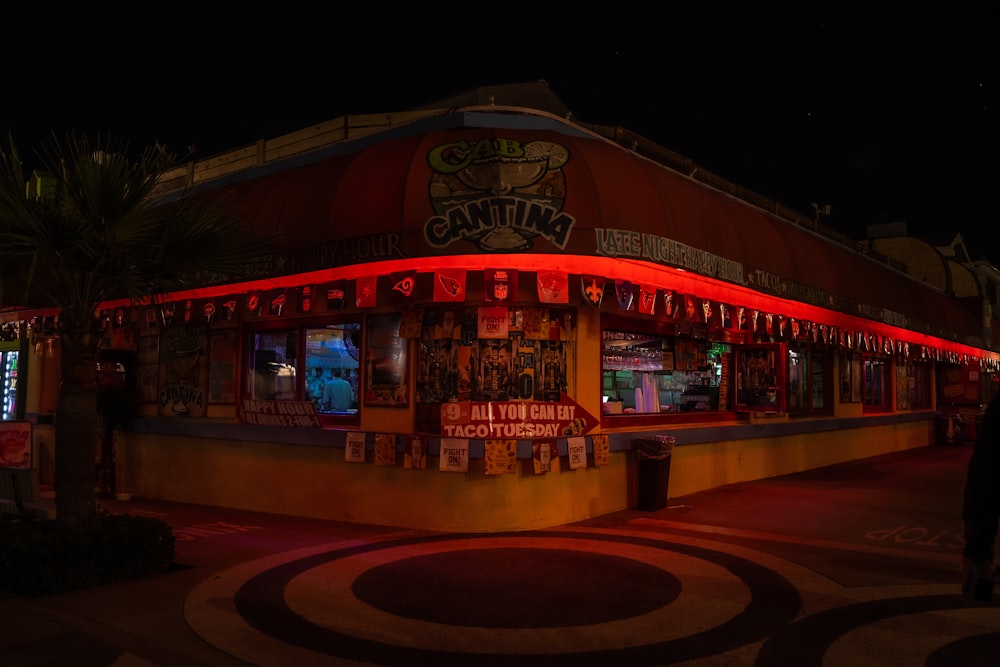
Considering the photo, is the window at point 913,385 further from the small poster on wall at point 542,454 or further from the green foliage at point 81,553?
the green foliage at point 81,553

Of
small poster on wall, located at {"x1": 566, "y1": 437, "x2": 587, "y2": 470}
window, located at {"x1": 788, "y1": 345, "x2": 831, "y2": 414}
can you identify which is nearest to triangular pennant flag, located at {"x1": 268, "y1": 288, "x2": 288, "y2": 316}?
small poster on wall, located at {"x1": 566, "y1": 437, "x2": 587, "y2": 470}

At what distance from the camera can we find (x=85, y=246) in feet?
25.5

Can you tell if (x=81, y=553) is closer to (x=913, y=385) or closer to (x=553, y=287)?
(x=553, y=287)

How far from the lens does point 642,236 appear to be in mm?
10500

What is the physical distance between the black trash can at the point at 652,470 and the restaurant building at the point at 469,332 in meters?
0.06

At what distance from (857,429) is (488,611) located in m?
16.7

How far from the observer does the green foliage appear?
7.32m

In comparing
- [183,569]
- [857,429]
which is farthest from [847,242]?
[183,569]

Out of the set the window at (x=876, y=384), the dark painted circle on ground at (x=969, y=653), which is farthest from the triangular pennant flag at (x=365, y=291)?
the window at (x=876, y=384)

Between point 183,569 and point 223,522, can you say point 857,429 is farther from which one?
point 183,569

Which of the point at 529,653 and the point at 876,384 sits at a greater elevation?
the point at 876,384

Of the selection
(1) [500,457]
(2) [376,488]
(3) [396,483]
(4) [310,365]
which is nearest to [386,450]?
(3) [396,483]

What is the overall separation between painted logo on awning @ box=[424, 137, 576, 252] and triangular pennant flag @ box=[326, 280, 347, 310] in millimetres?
1796

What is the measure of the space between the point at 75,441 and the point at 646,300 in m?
7.26
